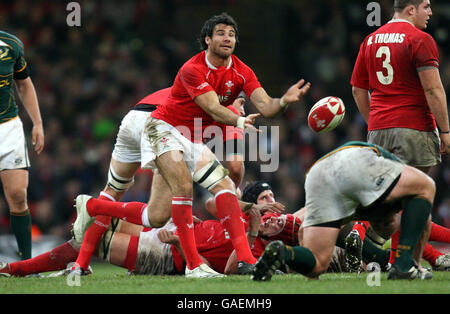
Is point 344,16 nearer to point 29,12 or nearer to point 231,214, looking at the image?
point 29,12

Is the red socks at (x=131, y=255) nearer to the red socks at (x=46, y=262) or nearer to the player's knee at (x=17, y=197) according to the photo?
the red socks at (x=46, y=262)

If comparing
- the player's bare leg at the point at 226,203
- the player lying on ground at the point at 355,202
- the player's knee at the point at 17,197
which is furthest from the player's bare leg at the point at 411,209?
the player's knee at the point at 17,197

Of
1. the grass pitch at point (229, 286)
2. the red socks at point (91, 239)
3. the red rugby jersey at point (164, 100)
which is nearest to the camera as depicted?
the grass pitch at point (229, 286)

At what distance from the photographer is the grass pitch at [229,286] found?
13.6 feet

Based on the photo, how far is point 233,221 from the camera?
5375 mm

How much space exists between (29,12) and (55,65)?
5.14ft

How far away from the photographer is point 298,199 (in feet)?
34.1

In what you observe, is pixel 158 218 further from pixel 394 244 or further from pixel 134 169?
pixel 394 244

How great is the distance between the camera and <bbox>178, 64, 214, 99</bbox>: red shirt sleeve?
539 cm

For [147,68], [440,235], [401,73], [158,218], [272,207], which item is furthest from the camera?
[147,68]

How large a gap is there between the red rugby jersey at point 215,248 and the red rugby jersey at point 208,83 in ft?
2.89

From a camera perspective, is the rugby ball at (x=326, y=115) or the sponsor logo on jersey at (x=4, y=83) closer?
the rugby ball at (x=326, y=115)

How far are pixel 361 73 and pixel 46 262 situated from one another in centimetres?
296

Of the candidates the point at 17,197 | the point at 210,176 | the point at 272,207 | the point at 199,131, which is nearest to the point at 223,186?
the point at 210,176
